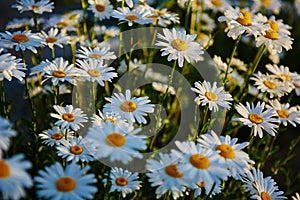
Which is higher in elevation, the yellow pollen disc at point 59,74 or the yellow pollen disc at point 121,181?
the yellow pollen disc at point 59,74

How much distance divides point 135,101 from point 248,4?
2685mm

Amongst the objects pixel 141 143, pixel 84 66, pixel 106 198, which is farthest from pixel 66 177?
pixel 84 66

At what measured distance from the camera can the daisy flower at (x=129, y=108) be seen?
181cm

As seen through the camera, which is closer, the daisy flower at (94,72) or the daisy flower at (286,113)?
the daisy flower at (94,72)

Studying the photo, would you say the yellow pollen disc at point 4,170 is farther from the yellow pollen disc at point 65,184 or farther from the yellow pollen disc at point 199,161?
the yellow pollen disc at point 199,161

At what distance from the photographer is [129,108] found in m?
1.84

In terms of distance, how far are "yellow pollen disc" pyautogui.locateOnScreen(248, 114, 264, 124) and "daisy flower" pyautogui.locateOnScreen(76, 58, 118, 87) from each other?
0.65m

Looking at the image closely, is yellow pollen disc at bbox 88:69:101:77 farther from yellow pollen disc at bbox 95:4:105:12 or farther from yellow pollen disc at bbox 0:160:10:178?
yellow pollen disc at bbox 0:160:10:178

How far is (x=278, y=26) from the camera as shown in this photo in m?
2.46

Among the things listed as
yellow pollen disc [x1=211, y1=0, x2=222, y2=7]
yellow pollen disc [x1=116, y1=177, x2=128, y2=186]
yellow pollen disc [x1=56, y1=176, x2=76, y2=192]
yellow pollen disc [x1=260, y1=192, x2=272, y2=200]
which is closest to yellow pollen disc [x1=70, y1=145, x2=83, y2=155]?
yellow pollen disc [x1=116, y1=177, x2=128, y2=186]

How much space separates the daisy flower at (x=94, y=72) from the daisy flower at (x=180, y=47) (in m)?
0.26

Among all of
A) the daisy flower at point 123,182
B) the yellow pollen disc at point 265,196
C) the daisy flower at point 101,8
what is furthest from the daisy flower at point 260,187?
the daisy flower at point 101,8

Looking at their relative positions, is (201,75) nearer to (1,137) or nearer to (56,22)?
(56,22)

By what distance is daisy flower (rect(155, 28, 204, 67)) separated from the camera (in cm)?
201
